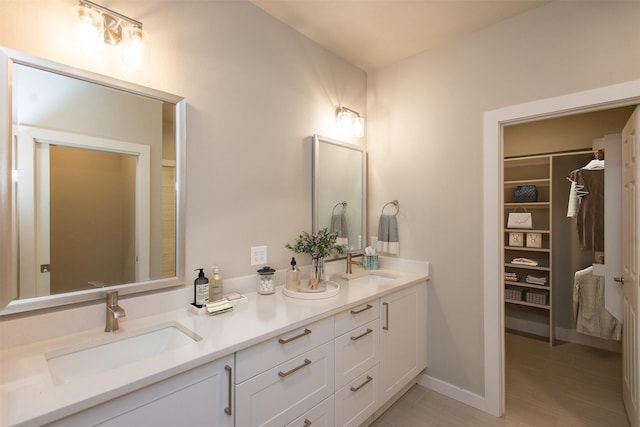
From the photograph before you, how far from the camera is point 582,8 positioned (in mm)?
1772

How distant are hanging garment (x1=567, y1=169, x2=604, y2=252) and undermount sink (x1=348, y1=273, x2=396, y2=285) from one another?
2109mm

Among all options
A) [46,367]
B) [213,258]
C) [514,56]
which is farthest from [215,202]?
[514,56]

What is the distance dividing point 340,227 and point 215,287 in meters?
1.18

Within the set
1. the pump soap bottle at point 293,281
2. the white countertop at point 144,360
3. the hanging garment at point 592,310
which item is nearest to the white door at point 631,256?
the hanging garment at point 592,310

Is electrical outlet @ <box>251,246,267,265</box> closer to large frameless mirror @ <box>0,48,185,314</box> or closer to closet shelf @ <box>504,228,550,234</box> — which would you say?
large frameless mirror @ <box>0,48,185,314</box>

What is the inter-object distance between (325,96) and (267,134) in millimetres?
702

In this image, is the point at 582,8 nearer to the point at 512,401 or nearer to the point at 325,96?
the point at 325,96

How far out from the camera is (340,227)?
2.48m

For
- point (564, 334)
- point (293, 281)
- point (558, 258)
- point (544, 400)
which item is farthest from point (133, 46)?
point (564, 334)

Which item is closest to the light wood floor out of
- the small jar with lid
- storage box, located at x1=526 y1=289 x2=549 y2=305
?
storage box, located at x1=526 y1=289 x2=549 y2=305

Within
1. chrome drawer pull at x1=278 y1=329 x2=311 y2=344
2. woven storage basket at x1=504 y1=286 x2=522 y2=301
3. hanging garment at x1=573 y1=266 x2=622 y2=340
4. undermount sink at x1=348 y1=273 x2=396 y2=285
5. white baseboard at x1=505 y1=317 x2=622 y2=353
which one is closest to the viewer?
chrome drawer pull at x1=278 y1=329 x2=311 y2=344

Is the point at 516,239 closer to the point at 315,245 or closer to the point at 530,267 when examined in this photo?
the point at 530,267

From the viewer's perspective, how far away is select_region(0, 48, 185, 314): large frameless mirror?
1.14 meters

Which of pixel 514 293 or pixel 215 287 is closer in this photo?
pixel 215 287
